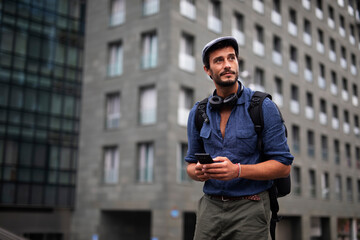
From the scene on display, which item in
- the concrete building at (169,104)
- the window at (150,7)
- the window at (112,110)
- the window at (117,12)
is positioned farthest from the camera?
the window at (117,12)

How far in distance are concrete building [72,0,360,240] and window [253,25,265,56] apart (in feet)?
0.24

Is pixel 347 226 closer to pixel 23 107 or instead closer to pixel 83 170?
pixel 83 170

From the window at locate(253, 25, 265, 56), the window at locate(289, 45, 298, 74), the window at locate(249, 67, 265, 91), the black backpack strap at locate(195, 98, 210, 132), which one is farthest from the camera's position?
the window at locate(289, 45, 298, 74)

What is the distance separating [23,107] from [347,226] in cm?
2925

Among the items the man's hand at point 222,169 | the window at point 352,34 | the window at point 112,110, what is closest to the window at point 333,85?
the window at point 352,34

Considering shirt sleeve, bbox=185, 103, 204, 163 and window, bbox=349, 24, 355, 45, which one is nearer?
shirt sleeve, bbox=185, 103, 204, 163

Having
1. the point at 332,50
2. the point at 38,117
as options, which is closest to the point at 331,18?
the point at 332,50

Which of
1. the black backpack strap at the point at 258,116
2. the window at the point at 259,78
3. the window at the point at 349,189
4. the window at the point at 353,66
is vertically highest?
the window at the point at 353,66

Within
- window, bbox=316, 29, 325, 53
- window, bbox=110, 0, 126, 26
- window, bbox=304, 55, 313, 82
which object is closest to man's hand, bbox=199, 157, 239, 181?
window, bbox=110, 0, 126, 26

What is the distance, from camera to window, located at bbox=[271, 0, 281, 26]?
31.7m

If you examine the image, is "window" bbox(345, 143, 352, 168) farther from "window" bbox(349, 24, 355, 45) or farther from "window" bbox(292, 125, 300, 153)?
"window" bbox(349, 24, 355, 45)

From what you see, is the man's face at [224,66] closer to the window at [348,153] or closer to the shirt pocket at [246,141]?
the shirt pocket at [246,141]

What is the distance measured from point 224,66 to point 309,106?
33.6 meters

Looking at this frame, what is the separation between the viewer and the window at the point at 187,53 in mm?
23875
